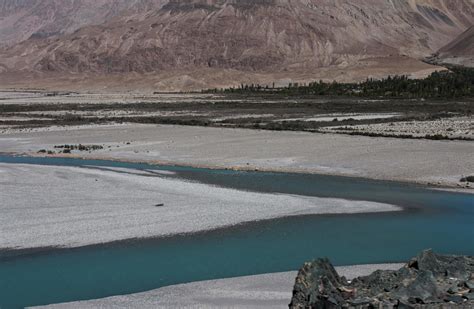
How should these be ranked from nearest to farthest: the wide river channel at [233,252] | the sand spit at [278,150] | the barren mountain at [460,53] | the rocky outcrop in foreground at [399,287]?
the rocky outcrop in foreground at [399,287]
the wide river channel at [233,252]
the sand spit at [278,150]
the barren mountain at [460,53]

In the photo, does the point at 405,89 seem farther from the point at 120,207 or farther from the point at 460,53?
the point at 460,53

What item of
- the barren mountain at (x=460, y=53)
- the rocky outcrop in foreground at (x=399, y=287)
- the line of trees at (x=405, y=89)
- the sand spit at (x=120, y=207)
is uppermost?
the barren mountain at (x=460, y=53)

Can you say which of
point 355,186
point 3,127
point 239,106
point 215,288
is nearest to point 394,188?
point 355,186

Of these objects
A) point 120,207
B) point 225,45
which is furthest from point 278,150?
point 225,45

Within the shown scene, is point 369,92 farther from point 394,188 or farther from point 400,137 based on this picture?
point 394,188

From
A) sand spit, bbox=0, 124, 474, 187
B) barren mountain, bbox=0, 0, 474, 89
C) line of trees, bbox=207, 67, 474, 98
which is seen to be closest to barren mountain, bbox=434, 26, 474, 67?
barren mountain, bbox=0, 0, 474, 89

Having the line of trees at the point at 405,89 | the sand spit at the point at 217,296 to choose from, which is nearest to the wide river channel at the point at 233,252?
the sand spit at the point at 217,296

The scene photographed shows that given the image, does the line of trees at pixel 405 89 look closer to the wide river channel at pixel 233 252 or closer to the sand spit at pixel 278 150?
the sand spit at pixel 278 150

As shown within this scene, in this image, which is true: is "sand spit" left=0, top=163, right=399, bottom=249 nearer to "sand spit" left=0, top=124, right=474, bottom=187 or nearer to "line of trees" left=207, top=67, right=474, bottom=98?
"sand spit" left=0, top=124, right=474, bottom=187
